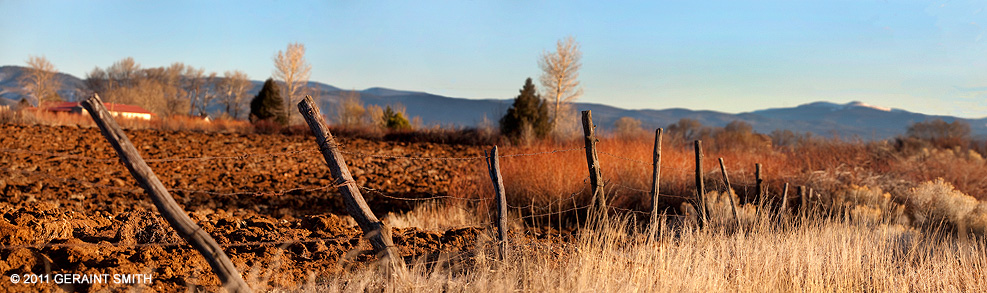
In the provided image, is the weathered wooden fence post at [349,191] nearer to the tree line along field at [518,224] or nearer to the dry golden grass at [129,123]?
the tree line along field at [518,224]

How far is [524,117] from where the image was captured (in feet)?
64.9

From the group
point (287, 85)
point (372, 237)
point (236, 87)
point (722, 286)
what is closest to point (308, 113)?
point (372, 237)

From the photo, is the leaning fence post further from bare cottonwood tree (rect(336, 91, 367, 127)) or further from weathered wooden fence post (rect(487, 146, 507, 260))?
bare cottonwood tree (rect(336, 91, 367, 127))

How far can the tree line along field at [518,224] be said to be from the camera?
377cm

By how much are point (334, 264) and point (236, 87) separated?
57.7 meters

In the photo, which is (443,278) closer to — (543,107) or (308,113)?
(308,113)

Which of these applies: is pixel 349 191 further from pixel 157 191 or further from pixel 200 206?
pixel 200 206

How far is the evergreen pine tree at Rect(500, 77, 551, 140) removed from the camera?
65.0 feet

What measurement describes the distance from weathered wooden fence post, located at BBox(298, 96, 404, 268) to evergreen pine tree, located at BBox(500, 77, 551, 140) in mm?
15611

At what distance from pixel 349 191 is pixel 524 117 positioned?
16326 mm

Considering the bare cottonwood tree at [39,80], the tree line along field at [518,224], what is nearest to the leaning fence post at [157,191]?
the tree line along field at [518,224]

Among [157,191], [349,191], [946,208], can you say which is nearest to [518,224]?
[349,191]

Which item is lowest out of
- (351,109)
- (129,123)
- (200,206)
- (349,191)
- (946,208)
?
(200,206)

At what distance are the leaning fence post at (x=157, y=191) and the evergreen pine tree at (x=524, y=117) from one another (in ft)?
53.7
